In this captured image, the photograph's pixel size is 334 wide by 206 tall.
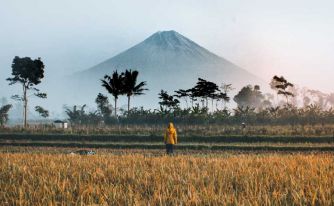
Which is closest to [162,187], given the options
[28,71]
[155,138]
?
[155,138]

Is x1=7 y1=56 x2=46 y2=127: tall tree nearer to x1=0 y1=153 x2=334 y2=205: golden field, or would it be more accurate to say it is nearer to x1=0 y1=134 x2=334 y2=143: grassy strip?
x1=0 y1=134 x2=334 y2=143: grassy strip

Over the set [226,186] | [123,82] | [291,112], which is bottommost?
[226,186]

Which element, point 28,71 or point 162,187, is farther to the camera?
point 28,71

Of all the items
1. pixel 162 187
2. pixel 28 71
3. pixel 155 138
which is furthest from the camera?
pixel 28 71

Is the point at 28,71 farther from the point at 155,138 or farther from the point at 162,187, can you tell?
the point at 162,187

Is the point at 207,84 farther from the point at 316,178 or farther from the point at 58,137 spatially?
the point at 316,178

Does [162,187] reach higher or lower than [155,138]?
lower

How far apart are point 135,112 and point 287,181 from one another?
45.9 m

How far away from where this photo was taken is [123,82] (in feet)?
182

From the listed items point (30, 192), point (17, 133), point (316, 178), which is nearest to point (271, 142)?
point (17, 133)

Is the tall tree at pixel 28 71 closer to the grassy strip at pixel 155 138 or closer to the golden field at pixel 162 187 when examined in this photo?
the grassy strip at pixel 155 138

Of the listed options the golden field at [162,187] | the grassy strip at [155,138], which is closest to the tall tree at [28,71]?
the grassy strip at [155,138]

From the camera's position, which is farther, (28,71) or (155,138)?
(28,71)

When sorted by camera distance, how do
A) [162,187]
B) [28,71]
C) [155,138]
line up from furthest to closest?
[28,71]
[155,138]
[162,187]
